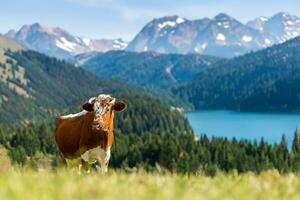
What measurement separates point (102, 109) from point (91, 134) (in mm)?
678

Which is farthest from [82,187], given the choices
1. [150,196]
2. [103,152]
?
[103,152]

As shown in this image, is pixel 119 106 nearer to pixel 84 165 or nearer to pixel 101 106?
pixel 101 106

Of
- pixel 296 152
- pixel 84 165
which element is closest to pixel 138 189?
pixel 84 165

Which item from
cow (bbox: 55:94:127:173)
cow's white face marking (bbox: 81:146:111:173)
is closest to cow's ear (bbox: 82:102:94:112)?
cow (bbox: 55:94:127:173)

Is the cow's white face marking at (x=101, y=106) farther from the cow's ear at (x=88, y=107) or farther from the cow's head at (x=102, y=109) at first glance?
the cow's ear at (x=88, y=107)

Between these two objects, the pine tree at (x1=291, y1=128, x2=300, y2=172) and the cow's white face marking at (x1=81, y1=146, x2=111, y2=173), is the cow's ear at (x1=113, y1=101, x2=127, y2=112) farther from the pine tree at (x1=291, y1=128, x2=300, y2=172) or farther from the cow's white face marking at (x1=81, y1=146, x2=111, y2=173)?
the pine tree at (x1=291, y1=128, x2=300, y2=172)

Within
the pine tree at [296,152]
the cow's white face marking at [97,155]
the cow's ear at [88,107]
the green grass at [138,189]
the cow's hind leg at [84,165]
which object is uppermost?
the cow's ear at [88,107]

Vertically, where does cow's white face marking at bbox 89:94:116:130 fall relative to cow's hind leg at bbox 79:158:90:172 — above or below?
above

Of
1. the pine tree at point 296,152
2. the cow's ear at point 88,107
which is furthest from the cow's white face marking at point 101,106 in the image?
the pine tree at point 296,152

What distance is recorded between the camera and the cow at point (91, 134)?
13.2 m

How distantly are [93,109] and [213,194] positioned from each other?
7.93 m

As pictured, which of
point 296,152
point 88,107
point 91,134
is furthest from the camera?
point 296,152

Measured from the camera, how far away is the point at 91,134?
13281mm

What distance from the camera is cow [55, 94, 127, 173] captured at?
13249mm
